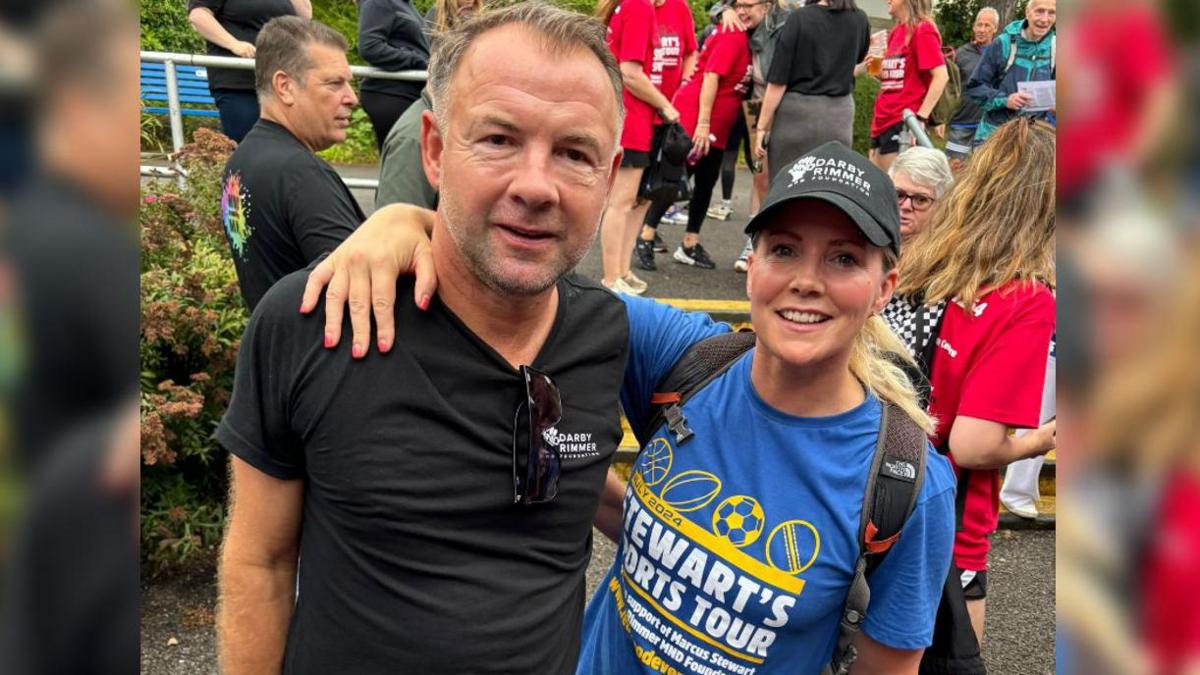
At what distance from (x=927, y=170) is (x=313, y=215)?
249 cm

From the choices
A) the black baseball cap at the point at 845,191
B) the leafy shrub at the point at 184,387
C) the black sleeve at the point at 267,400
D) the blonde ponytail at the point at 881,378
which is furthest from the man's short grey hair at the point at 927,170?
the leafy shrub at the point at 184,387

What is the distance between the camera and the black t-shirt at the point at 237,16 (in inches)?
217

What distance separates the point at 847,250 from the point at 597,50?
0.63 metres

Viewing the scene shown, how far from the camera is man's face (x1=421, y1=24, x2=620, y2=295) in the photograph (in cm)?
162

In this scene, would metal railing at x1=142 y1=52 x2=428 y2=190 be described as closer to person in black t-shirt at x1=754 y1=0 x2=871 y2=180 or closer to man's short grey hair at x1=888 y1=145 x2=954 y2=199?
person in black t-shirt at x1=754 y1=0 x2=871 y2=180

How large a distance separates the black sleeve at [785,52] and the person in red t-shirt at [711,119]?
36.1 inches

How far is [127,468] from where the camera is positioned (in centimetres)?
39

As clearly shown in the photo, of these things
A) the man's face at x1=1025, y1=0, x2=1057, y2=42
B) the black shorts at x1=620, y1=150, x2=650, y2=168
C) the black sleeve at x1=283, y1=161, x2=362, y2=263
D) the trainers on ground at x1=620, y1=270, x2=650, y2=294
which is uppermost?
the man's face at x1=1025, y1=0, x2=1057, y2=42

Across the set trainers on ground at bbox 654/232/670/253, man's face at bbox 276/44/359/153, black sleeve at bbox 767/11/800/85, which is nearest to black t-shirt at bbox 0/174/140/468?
man's face at bbox 276/44/359/153

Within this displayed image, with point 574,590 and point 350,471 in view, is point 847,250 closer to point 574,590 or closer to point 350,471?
point 574,590

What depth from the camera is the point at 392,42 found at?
5.83 metres

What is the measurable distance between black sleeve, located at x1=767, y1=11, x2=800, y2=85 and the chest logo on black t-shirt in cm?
392

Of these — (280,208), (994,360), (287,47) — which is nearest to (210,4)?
(287,47)

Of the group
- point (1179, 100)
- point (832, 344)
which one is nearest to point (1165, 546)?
point (1179, 100)
